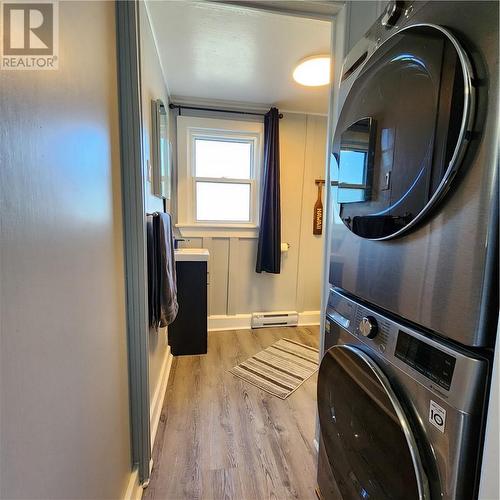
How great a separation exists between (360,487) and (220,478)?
0.77 metres

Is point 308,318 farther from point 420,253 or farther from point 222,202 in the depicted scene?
point 420,253

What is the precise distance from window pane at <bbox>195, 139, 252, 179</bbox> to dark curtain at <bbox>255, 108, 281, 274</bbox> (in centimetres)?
26

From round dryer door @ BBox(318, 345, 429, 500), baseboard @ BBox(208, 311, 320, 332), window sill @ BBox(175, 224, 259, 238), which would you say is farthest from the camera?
baseboard @ BBox(208, 311, 320, 332)

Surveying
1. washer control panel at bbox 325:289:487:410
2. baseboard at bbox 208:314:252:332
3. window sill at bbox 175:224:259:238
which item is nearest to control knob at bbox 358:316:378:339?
washer control panel at bbox 325:289:487:410

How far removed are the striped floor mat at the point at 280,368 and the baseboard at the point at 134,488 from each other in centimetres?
96

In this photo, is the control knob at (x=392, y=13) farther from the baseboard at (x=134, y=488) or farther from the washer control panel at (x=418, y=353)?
the baseboard at (x=134, y=488)

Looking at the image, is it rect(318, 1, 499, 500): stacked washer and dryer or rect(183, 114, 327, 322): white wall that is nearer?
rect(318, 1, 499, 500): stacked washer and dryer

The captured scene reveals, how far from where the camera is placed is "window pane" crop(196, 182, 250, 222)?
9.52 ft

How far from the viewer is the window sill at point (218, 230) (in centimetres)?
284

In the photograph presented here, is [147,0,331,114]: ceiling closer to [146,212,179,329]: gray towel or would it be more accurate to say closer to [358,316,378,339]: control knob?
[146,212,179,329]: gray towel

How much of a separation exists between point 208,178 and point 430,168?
2484 millimetres

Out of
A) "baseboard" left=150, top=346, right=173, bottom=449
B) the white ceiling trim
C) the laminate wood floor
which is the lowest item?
the laminate wood floor

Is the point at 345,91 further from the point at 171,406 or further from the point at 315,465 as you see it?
the point at 171,406

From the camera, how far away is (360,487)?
2.69 feet
